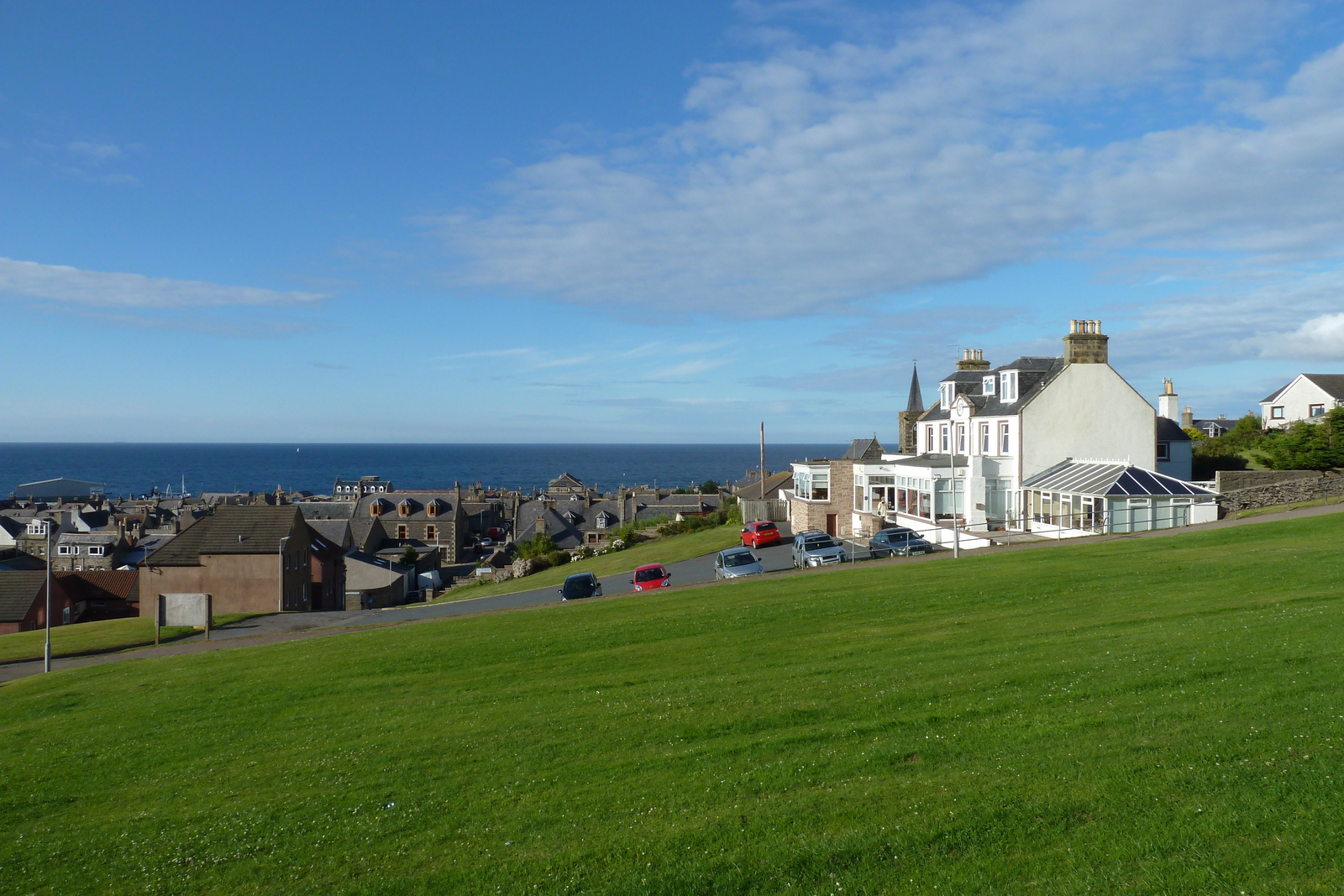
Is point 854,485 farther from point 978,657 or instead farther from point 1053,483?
point 978,657

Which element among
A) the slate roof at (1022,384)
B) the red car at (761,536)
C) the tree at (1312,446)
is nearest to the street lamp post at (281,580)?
the red car at (761,536)

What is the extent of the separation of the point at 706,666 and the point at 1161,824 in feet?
30.6

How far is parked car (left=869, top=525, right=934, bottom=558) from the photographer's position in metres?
37.5

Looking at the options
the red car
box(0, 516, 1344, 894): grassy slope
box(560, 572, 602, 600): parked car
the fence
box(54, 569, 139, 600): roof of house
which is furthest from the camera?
the fence

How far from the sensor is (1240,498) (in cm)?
3656

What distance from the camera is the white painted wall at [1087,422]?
138ft

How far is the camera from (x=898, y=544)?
37.9m

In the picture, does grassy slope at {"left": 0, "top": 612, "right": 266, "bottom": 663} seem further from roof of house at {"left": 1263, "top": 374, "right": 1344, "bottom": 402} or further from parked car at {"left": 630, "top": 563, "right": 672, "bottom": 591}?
roof of house at {"left": 1263, "top": 374, "right": 1344, "bottom": 402}

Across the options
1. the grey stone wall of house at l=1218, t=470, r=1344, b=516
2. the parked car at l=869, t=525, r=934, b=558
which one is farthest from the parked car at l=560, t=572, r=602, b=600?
the grey stone wall of house at l=1218, t=470, r=1344, b=516

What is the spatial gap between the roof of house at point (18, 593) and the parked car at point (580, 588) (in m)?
32.7

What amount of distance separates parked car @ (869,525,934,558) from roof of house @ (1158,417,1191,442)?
60.8ft

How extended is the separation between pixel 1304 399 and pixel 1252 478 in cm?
4491

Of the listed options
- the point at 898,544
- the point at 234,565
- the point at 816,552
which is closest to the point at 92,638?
the point at 234,565

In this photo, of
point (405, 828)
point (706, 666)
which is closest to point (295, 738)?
point (405, 828)
